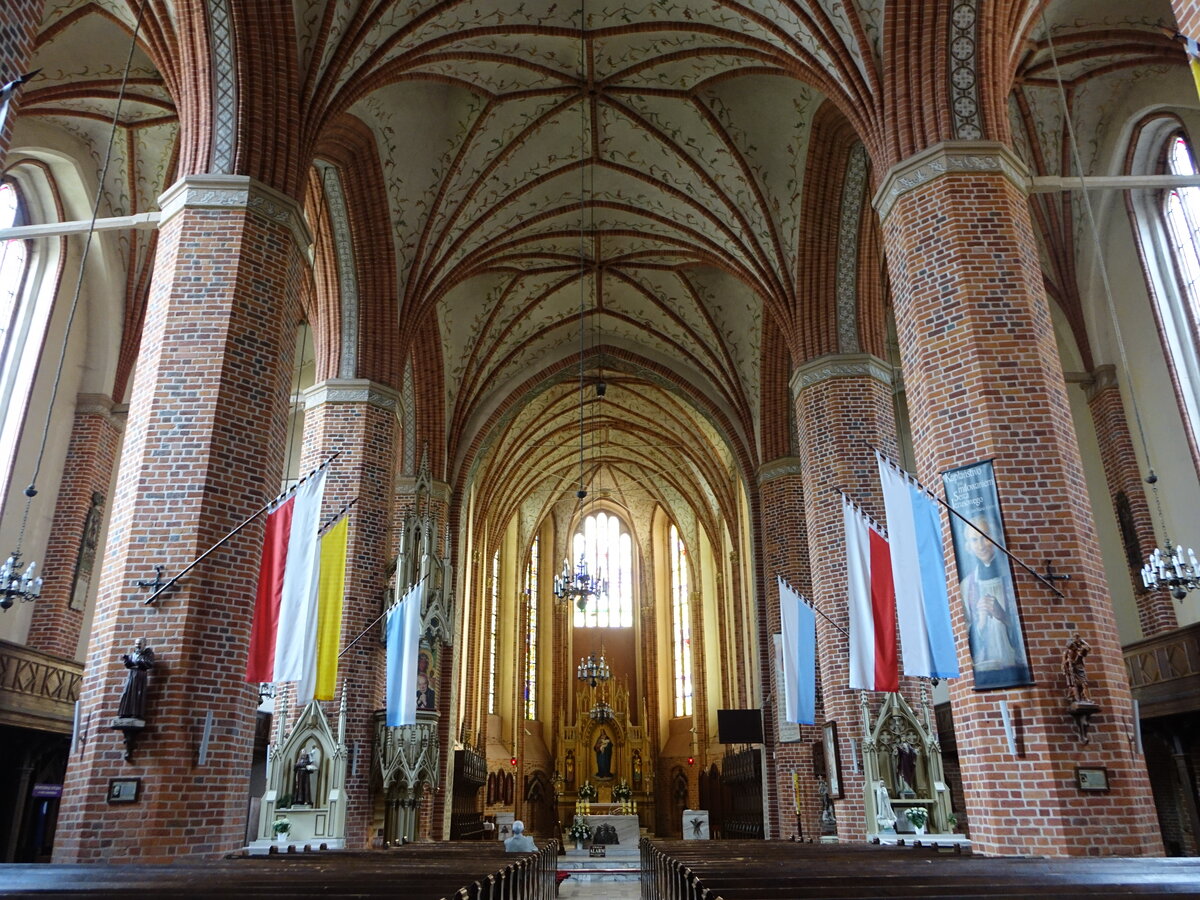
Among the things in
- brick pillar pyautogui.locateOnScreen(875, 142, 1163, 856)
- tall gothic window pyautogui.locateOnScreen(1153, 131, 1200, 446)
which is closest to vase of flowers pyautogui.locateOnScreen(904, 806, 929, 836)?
brick pillar pyautogui.locateOnScreen(875, 142, 1163, 856)

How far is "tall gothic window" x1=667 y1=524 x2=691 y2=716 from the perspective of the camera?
35656 millimetres

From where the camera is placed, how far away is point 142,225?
9570 mm

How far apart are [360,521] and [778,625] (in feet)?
30.3

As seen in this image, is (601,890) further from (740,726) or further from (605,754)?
(605,754)

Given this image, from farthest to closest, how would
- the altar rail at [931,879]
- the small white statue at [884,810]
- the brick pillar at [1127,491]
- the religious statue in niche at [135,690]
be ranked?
the brick pillar at [1127,491]
the small white statue at [884,810]
the religious statue in niche at [135,690]
the altar rail at [931,879]

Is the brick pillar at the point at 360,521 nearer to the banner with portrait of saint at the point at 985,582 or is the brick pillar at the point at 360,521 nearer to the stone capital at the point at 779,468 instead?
the stone capital at the point at 779,468

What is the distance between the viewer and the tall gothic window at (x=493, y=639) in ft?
99.2

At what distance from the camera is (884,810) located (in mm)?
12164

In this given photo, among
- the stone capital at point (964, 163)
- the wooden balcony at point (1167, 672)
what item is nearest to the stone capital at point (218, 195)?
the stone capital at point (964, 163)

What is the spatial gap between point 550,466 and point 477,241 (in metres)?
15.4

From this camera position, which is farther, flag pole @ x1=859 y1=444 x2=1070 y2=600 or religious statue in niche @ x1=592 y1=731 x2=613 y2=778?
religious statue in niche @ x1=592 y1=731 x2=613 y2=778

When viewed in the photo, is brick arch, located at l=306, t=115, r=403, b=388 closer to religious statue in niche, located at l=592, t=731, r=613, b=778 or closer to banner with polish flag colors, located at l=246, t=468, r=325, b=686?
banner with polish flag colors, located at l=246, t=468, r=325, b=686

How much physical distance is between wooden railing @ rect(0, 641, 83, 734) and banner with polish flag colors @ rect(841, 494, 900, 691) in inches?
390

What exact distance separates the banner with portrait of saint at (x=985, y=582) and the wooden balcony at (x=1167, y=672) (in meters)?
4.42
